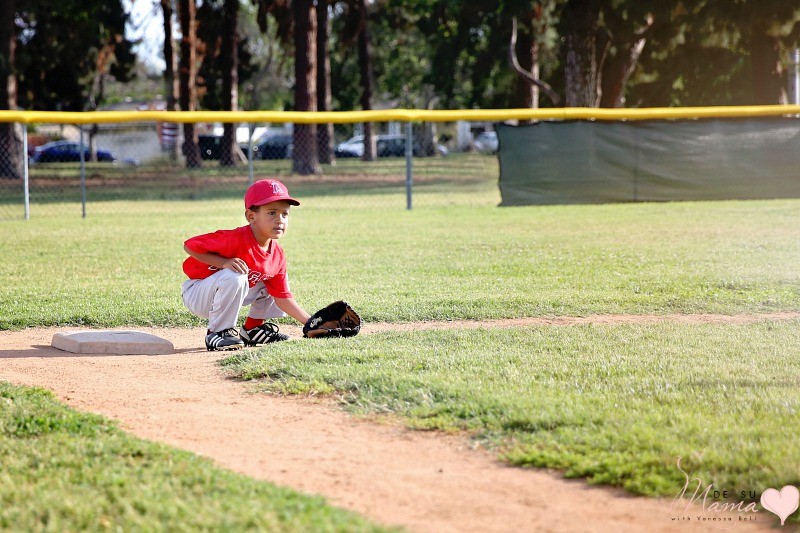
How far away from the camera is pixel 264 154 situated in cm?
4553

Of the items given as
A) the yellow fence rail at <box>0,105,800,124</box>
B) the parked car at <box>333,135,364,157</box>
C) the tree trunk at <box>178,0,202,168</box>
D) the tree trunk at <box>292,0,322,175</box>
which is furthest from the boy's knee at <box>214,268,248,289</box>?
the parked car at <box>333,135,364,157</box>

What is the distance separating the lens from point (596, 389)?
4.65 meters

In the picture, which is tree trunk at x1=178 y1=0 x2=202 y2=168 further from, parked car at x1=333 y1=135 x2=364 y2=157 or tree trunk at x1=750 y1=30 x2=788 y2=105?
parked car at x1=333 y1=135 x2=364 y2=157

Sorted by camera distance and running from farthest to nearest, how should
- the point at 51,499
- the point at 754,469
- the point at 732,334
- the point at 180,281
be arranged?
the point at 180,281 < the point at 732,334 < the point at 754,469 < the point at 51,499

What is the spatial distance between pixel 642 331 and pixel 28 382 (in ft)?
12.1

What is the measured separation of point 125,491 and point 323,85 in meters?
36.6

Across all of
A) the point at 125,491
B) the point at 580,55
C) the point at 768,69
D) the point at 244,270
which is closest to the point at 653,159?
the point at 580,55

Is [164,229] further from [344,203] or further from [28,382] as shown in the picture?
[28,382]

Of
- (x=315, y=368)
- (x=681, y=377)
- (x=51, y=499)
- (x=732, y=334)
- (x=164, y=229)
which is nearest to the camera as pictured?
(x=51, y=499)

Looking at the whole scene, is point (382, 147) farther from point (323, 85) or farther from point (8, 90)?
point (8, 90)

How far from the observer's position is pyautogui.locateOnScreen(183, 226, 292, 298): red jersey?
6020 mm

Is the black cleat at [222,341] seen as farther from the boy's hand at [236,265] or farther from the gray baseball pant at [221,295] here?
the boy's hand at [236,265]

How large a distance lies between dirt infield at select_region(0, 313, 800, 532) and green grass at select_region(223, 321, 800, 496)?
153mm

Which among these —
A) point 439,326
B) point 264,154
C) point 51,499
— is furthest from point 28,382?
point 264,154
